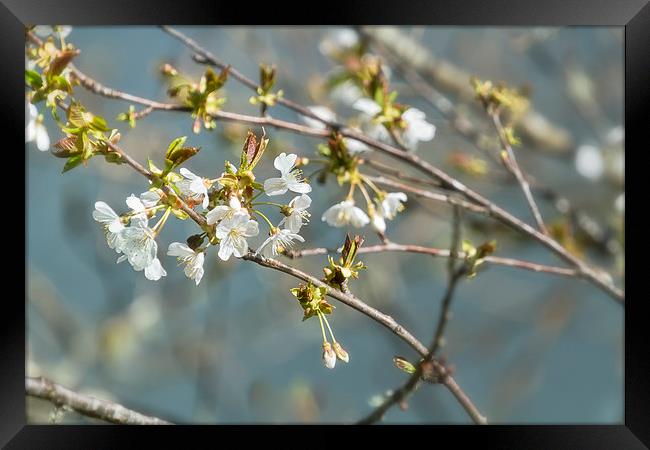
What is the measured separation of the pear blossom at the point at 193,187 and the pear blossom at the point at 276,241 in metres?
Answer: 0.07

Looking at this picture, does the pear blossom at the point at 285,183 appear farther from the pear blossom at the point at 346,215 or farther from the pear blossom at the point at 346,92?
the pear blossom at the point at 346,92

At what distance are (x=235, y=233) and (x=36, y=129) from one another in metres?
0.37

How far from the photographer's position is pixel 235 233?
70 centimetres

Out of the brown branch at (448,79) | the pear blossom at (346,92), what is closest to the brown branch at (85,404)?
the pear blossom at (346,92)

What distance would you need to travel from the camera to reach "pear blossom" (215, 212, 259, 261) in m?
0.69

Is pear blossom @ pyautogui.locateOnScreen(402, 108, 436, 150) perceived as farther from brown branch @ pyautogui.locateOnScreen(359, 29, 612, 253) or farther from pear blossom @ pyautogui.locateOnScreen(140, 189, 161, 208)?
pear blossom @ pyautogui.locateOnScreen(140, 189, 161, 208)

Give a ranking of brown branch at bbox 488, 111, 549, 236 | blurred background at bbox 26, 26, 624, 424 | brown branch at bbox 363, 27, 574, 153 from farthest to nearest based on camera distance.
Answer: blurred background at bbox 26, 26, 624, 424 < brown branch at bbox 363, 27, 574, 153 < brown branch at bbox 488, 111, 549, 236

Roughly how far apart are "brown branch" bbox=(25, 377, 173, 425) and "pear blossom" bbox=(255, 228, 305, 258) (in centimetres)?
28

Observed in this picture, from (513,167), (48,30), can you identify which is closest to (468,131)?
(513,167)

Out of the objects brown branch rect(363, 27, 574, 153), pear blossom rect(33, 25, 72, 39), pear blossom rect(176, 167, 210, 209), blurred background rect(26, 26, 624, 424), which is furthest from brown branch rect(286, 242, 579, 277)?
brown branch rect(363, 27, 574, 153)

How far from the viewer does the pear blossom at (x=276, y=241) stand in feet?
2.43

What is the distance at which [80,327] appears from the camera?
2.68 metres

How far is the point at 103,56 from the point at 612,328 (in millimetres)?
2458
